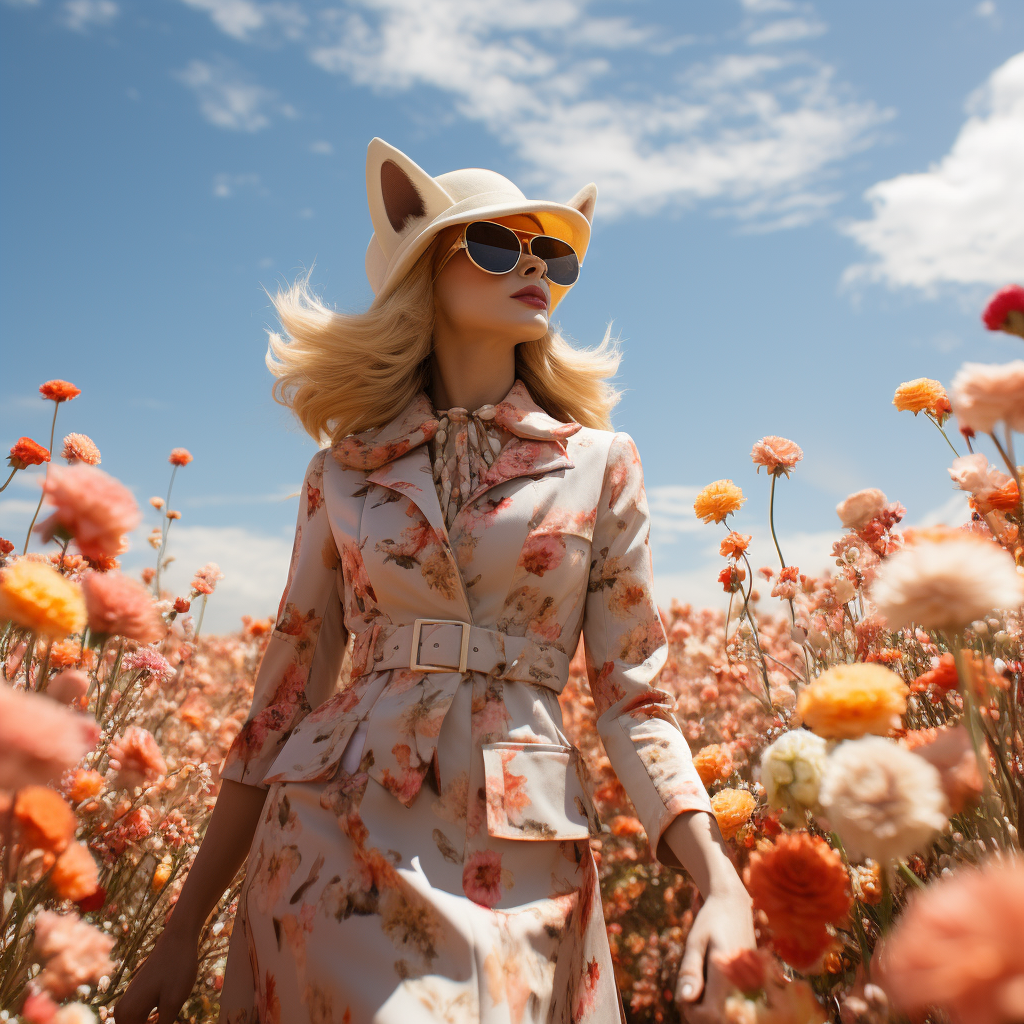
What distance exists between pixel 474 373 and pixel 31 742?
1.48 m

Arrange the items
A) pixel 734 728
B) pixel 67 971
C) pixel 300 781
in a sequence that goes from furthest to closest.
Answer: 1. pixel 734 728
2. pixel 300 781
3. pixel 67 971

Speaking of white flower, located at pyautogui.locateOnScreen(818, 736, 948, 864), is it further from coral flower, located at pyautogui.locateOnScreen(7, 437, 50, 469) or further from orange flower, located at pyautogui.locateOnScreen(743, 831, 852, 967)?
coral flower, located at pyautogui.locateOnScreen(7, 437, 50, 469)

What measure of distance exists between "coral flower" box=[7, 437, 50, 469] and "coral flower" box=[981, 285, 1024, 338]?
7.74 ft

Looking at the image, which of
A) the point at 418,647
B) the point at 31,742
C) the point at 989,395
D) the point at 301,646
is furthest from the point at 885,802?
the point at 301,646

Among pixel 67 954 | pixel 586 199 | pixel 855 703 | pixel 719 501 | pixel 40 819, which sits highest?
pixel 586 199

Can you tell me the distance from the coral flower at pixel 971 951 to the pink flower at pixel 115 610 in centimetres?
78

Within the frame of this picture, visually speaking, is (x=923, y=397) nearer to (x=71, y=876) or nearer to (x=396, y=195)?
(x=396, y=195)

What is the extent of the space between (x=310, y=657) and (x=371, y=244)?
1.23 metres

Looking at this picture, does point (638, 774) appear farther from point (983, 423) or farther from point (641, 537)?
point (983, 423)

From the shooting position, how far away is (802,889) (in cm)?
74

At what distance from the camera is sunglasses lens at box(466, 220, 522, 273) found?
1.78 m

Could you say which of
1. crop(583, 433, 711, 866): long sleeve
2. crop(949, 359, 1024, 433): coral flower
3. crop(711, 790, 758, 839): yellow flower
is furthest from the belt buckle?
crop(949, 359, 1024, 433): coral flower

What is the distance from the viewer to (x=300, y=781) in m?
1.41

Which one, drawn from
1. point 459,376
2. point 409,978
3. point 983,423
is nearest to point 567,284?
point 459,376
